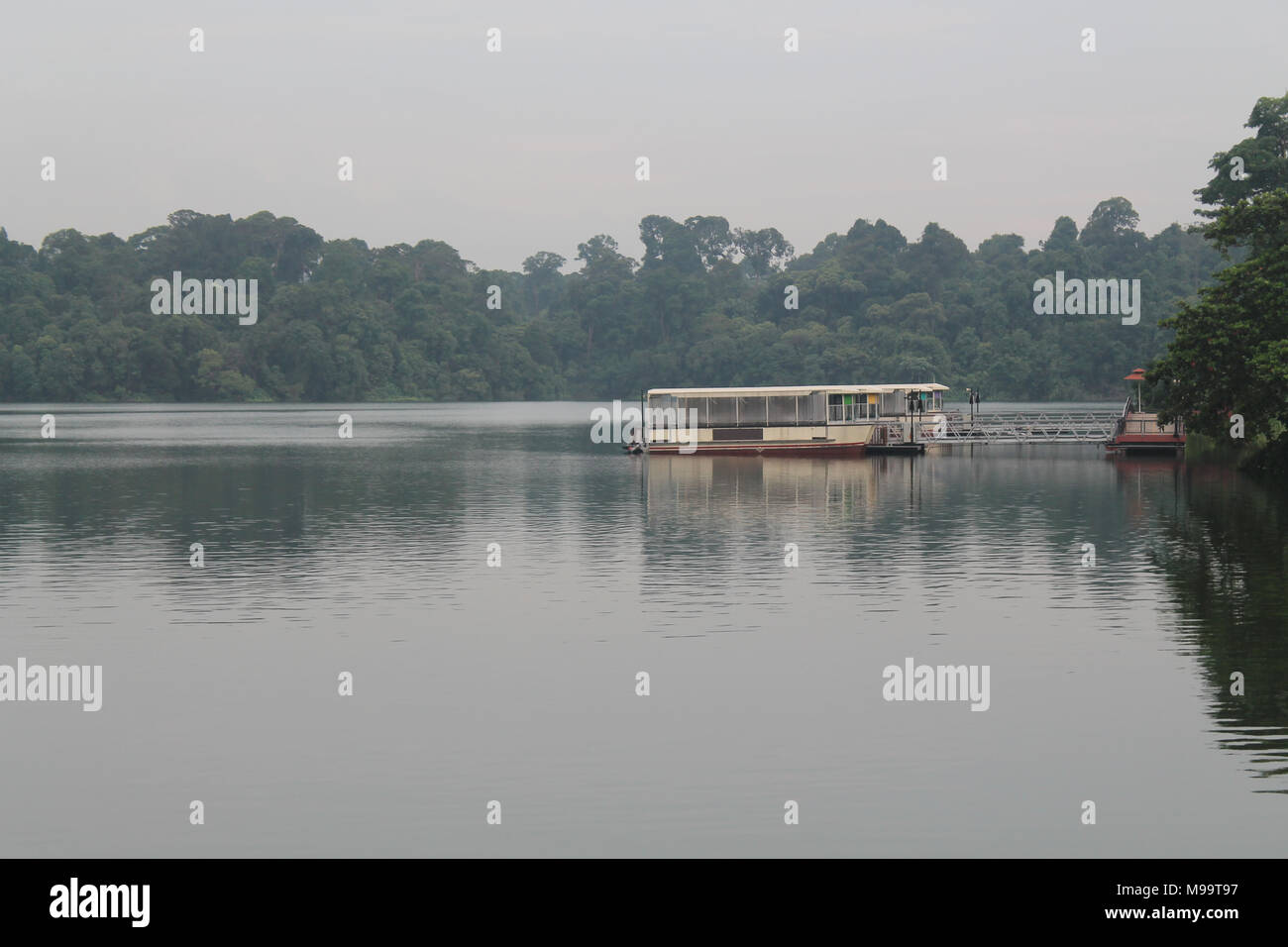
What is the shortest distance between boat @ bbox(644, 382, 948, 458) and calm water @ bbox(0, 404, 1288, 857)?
3750 centimetres

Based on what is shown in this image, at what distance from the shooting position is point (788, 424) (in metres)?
97.8

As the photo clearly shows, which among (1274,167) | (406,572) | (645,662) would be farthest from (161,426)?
(645,662)

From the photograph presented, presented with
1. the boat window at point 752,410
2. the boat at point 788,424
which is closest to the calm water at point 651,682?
the boat at point 788,424

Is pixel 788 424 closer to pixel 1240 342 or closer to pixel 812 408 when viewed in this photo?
pixel 812 408

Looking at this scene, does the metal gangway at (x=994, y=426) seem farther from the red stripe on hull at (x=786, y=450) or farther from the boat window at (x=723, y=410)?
the boat window at (x=723, y=410)

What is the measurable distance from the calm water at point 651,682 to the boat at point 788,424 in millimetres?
37505

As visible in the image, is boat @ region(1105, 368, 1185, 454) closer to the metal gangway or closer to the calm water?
the metal gangway

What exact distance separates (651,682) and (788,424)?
238ft

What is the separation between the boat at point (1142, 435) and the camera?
92.2m

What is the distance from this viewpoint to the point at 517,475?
83.2m

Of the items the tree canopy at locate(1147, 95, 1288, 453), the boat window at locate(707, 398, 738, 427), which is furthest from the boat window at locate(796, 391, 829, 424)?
the tree canopy at locate(1147, 95, 1288, 453)
